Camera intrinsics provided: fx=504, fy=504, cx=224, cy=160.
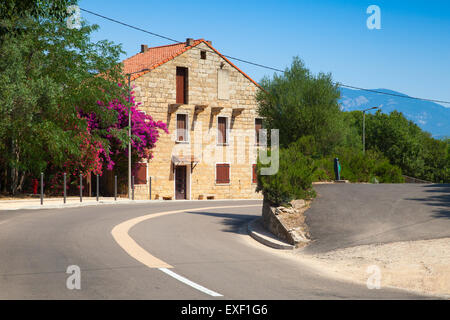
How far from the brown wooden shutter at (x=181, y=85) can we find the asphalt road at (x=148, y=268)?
21507mm

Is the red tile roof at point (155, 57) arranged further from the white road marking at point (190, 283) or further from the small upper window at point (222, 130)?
the white road marking at point (190, 283)

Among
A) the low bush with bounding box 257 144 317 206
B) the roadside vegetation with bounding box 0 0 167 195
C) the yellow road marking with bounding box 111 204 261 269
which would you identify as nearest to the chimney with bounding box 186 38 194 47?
the roadside vegetation with bounding box 0 0 167 195

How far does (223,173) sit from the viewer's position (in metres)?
37.3

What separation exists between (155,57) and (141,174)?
9.39 metres

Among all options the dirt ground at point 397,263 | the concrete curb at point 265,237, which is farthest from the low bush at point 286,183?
the dirt ground at point 397,263

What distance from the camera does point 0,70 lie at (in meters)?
22.0

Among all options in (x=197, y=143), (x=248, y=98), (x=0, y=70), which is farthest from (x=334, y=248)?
(x=248, y=98)

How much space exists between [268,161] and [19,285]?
29.9 ft

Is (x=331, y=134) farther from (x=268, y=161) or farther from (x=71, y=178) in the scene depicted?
(x=71, y=178)

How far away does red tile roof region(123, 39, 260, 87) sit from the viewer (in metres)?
34.7

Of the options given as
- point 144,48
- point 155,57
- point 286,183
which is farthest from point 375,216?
point 144,48

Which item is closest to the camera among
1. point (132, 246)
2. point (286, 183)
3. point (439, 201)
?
point (132, 246)

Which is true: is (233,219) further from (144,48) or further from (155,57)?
(144,48)

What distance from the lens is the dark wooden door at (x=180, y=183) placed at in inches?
1387
